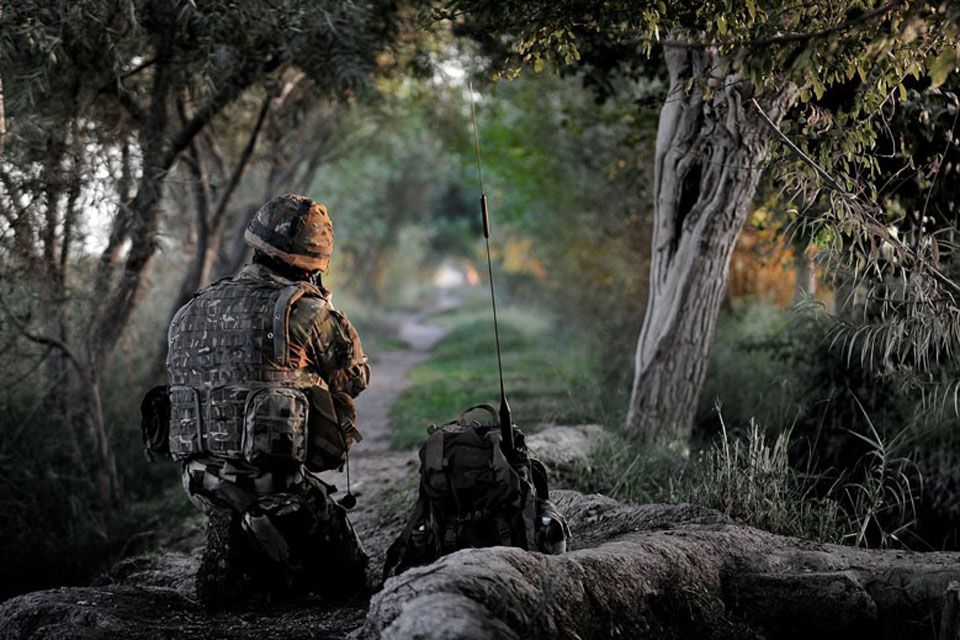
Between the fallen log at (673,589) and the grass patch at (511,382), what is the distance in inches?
161

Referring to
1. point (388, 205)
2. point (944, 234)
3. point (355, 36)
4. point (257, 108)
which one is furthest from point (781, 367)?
point (388, 205)

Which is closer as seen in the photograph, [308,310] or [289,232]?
[308,310]

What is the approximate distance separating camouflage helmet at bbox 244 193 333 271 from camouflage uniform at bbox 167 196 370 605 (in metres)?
0.13

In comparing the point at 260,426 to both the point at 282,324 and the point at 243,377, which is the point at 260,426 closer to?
the point at 243,377

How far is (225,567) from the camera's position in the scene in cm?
465

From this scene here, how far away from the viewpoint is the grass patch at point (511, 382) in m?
10.3

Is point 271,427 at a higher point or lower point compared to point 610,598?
higher

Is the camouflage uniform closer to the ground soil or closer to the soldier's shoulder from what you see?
the soldier's shoulder

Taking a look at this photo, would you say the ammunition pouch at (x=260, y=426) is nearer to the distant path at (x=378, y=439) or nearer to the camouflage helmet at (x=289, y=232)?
the camouflage helmet at (x=289, y=232)

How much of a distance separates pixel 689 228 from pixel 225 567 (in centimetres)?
464

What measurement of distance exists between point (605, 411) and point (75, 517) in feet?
17.2

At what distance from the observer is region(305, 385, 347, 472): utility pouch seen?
475 cm

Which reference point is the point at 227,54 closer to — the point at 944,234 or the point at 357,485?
the point at 357,485

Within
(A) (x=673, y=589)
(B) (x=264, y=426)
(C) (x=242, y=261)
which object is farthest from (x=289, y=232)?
(C) (x=242, y=261)
